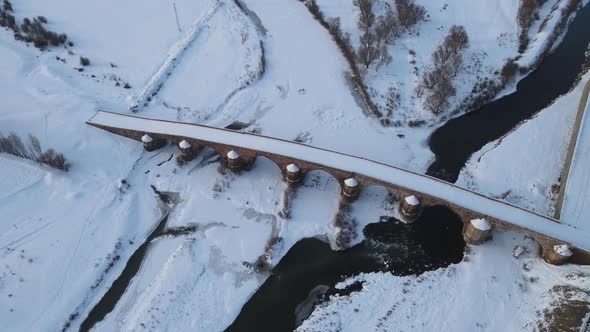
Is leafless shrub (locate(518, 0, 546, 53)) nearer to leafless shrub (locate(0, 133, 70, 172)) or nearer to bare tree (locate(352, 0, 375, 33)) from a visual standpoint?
bare tree (locate(352, 0, 375, 33))

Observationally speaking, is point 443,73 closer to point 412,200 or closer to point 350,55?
point 350,55

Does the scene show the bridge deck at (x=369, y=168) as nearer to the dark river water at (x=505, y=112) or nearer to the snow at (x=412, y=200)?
the snow at (x=412, y=200)

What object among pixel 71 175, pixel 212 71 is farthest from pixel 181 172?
pixel 212 71

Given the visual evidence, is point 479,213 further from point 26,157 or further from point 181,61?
point 26,157

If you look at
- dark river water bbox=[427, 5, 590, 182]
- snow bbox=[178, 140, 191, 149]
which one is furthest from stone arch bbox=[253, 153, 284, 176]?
dark river water bbox=[427, 5, 590, 182]

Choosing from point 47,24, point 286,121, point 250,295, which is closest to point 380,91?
point 286,121

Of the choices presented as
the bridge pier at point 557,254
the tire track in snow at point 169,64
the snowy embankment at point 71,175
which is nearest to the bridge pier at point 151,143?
the snowy embankment at point 71,175

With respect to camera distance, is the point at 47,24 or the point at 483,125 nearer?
the point at 483,125
